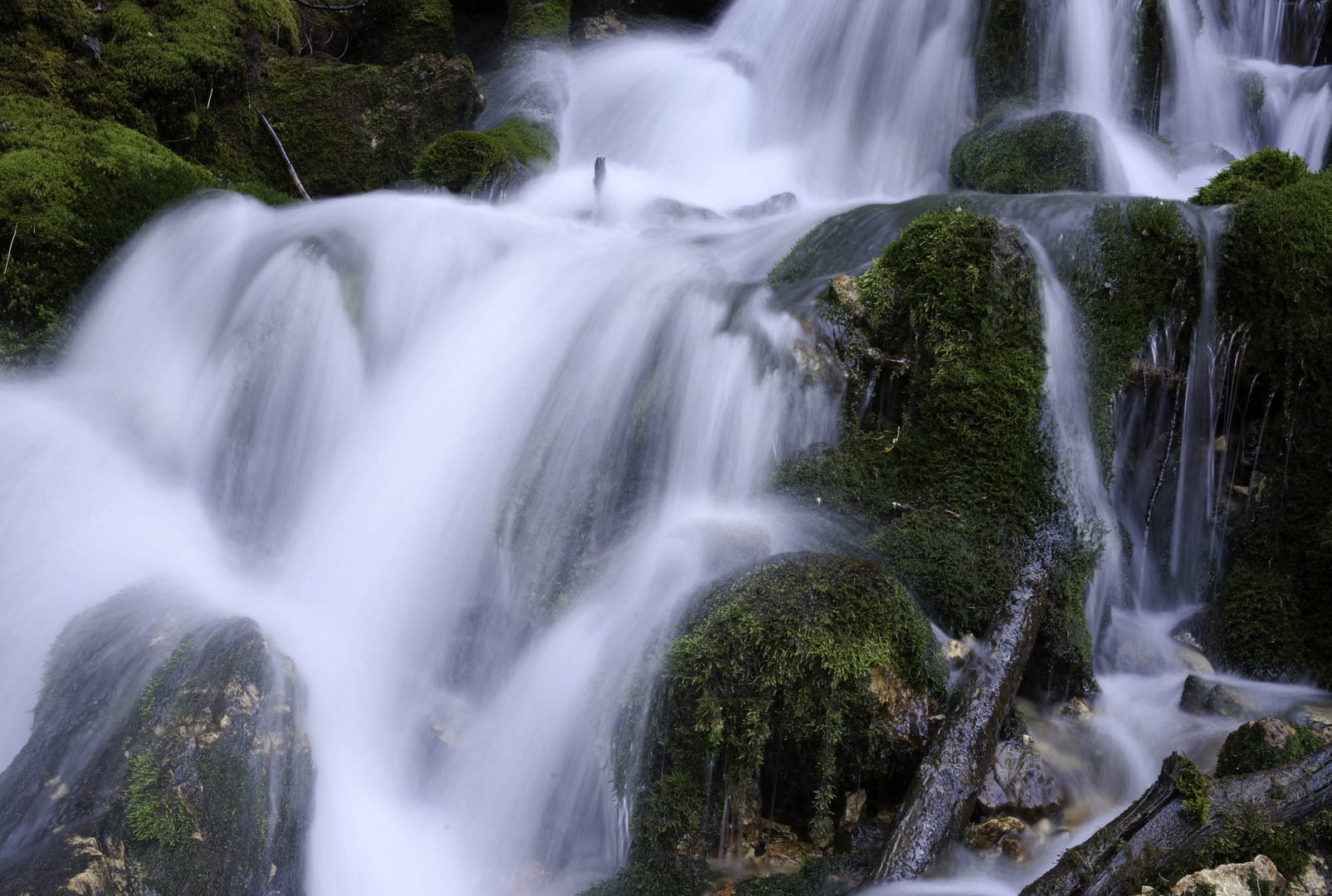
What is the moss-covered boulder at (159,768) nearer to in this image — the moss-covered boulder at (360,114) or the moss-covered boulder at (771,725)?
Answer: the moss-covered boulder at (771,725)

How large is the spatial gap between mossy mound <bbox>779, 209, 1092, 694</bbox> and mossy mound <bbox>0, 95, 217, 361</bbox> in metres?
4.87

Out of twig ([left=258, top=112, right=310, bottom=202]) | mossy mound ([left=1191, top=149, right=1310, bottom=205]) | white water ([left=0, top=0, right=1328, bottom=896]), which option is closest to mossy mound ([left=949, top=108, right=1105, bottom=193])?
mossy mound ([left=1191, top=149, right=1310, bottom=205])

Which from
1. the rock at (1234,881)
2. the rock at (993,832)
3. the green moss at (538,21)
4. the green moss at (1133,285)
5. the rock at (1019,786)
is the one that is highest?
the green moss at (538,21)

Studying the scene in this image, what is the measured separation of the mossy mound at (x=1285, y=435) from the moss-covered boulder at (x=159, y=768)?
16.3 ft

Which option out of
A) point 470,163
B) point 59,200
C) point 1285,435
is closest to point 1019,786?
point 1285,435

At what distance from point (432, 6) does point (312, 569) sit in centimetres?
962

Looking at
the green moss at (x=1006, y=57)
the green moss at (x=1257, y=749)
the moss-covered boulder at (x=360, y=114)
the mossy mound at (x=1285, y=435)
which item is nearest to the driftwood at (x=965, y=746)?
the green moss at (x=1257, y=749)

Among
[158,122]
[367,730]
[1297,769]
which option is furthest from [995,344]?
[158,122]

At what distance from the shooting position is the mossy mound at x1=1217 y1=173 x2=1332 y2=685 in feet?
16.1

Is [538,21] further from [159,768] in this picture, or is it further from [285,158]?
[159,768]

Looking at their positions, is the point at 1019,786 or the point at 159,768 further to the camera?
the point at 1019,786

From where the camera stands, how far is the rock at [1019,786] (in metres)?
3.64

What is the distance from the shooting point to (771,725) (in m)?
3.49

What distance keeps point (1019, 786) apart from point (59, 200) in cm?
661
